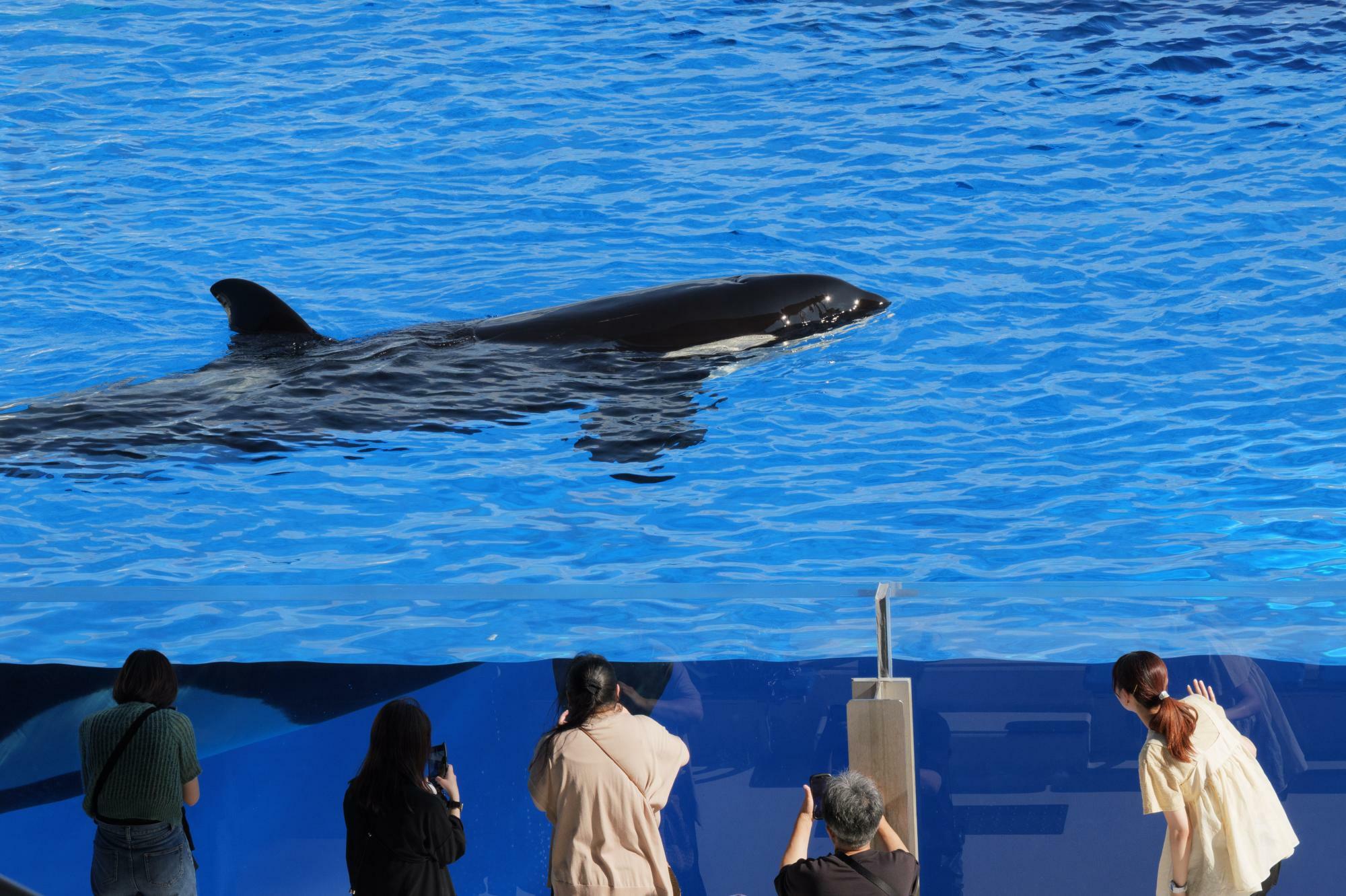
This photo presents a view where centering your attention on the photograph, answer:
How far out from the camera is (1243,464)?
28.2 feet

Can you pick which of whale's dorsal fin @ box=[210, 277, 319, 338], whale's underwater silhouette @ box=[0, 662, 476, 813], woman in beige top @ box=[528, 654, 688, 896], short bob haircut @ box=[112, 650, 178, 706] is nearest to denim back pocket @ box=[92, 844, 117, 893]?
whale's underwater silhouette @ box=[0, 662, 476, 813]

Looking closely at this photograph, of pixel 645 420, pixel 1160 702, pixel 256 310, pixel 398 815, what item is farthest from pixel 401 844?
pixel 256 310

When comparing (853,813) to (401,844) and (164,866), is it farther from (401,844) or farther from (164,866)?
(164,866)

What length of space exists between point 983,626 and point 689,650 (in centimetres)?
90

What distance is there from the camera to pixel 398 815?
384 centimetres

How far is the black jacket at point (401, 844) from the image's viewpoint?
3.85 meters

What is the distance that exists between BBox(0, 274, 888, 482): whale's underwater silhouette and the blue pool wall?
364 centimetres

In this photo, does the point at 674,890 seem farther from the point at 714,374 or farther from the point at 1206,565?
the point at 714,374

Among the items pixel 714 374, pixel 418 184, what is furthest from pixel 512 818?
pixel 418 184

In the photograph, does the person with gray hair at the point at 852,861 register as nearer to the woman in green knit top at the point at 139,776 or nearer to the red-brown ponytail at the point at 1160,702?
the red-brown ponytail at the point at 1160,702

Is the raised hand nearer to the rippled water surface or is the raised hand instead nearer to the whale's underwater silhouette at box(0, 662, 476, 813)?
the whale's underwater silhouette at box(0, 662, 476, 813)

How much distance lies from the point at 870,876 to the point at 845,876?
63mm

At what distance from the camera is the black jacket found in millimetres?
3848

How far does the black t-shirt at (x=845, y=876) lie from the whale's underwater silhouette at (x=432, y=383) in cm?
436
